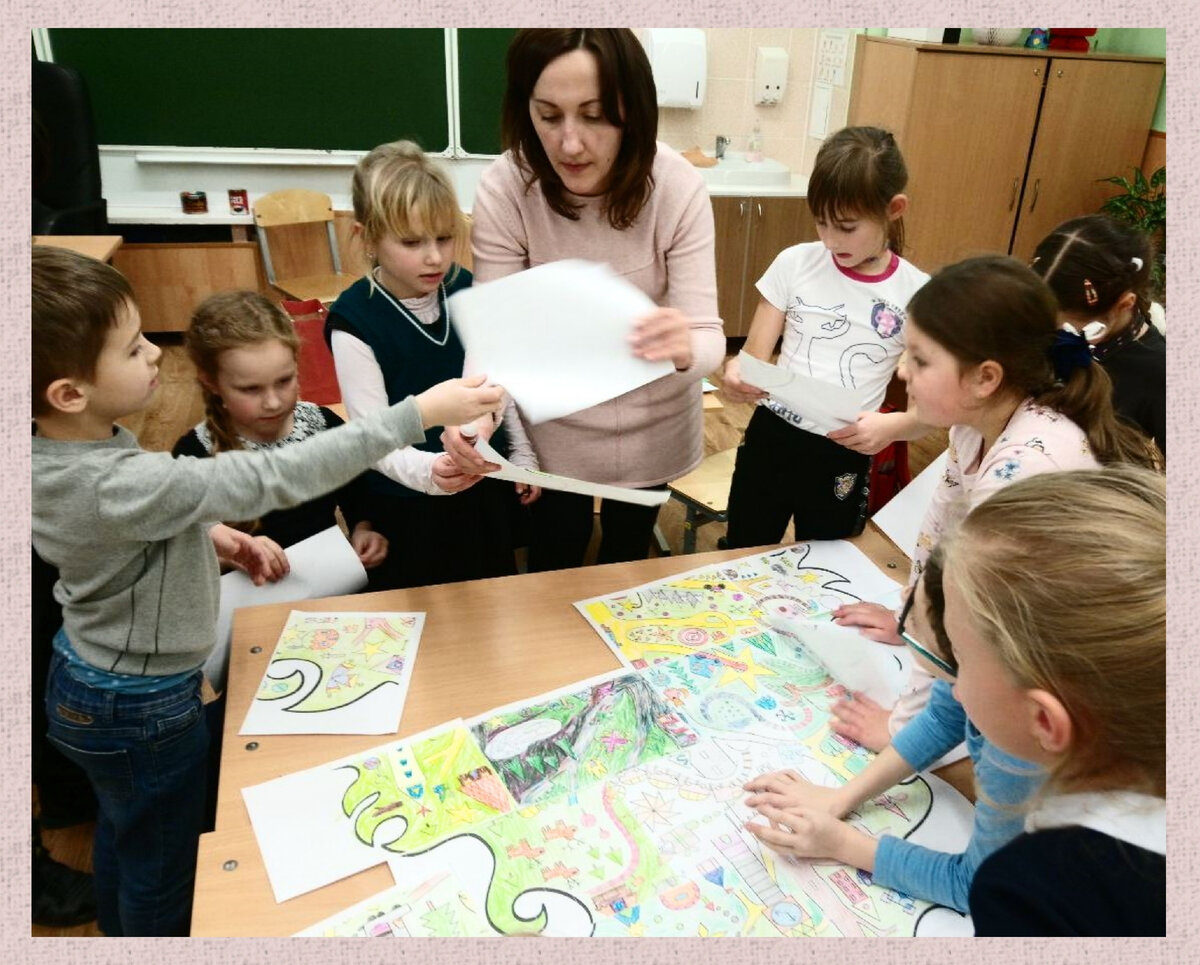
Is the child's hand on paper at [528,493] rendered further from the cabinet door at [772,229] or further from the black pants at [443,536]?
the cabinet door at [772,229]

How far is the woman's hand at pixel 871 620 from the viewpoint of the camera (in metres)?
1.30

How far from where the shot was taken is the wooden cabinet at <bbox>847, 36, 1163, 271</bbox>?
13.1ft

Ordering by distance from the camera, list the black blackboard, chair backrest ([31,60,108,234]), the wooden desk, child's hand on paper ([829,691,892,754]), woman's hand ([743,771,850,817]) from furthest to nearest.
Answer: the black blackboard < chair backrest ([31,60,108,234]) < the wooden desk < child's hand on paper ([829,691,892,754]) < woman's hand ([743,771,850,817])

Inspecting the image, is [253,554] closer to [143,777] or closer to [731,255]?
[143,777]

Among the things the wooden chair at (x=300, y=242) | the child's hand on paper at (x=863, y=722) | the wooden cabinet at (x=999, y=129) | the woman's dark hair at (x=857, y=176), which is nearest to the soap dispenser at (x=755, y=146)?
the wooden cabinet at (x=999, y=129)

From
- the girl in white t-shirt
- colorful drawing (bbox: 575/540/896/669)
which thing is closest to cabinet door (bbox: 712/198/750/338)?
the girl in white t-shirt

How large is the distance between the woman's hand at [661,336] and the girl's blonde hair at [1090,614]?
63 cm

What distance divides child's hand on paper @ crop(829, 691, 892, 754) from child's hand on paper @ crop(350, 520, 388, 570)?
37.7 inches

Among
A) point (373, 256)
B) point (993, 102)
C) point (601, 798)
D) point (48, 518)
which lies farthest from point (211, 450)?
point (993, 102)

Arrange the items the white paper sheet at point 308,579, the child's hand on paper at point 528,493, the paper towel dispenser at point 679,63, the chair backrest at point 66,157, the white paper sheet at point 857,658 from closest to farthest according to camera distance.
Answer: the white paper sheet at point 857,658 < the white paper sheet at point 308,579 < the child's hand on paper at point 528,493 < the chair backrest at point 66,157 < the paper towel dispenser at point 679,63

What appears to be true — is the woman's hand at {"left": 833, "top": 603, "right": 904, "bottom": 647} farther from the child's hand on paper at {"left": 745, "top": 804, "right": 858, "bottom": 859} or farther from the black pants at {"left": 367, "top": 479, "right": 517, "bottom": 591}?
the black pants at {"left": 367, "top": 479, "right": 517, "bottom": 591}

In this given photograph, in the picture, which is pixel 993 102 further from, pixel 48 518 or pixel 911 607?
pixel 48 518

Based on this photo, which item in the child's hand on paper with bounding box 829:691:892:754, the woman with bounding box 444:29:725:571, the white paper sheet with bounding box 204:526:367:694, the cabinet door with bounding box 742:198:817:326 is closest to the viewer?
the child's hand on paper with bounding box 829:691:892:754

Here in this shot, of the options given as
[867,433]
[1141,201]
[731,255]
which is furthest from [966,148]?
[867,433]
